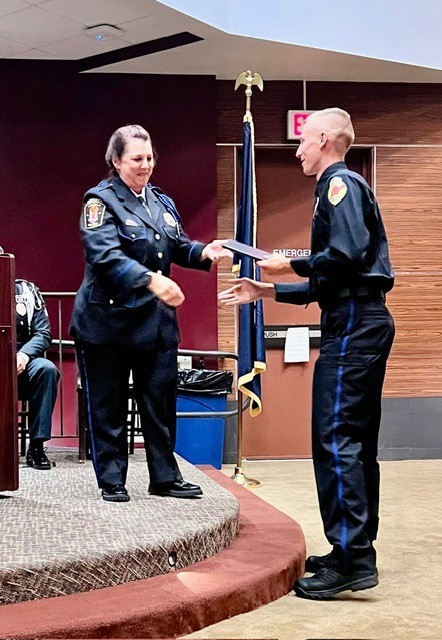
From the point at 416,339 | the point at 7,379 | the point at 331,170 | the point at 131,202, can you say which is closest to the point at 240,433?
the point at 416,339

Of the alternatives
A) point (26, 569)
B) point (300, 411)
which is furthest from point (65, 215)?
point (26, 569)

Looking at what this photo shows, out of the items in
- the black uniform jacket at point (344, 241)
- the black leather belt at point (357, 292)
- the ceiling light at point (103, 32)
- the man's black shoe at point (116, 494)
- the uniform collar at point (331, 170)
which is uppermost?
the ceiling light at point (103, 32)

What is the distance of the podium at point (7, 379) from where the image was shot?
2.82 m

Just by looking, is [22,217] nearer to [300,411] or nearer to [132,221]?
[300,411]

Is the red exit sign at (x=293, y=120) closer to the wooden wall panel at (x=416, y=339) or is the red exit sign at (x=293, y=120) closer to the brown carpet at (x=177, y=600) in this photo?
the wooden wall panel at (x=416, y=339)

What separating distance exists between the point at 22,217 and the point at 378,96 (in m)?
2.53

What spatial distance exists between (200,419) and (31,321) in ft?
5.53

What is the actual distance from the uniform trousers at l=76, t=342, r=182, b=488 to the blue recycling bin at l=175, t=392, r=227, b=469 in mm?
2455

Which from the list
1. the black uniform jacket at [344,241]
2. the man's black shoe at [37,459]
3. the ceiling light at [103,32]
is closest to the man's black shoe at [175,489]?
the black uniform jacket at [344,241]

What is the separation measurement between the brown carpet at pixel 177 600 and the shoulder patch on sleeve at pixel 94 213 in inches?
44.3

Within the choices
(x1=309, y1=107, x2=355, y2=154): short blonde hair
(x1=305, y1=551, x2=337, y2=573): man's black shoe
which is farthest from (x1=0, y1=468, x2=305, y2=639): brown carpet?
(x1=309, y1=107, x2=355, y2=154): short blonde hair

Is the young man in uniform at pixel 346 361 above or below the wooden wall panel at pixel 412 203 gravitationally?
below

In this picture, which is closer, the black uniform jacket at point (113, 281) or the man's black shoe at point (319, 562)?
the man's black shoe at point (319, 562)

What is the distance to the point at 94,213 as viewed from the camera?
2.98 meters
